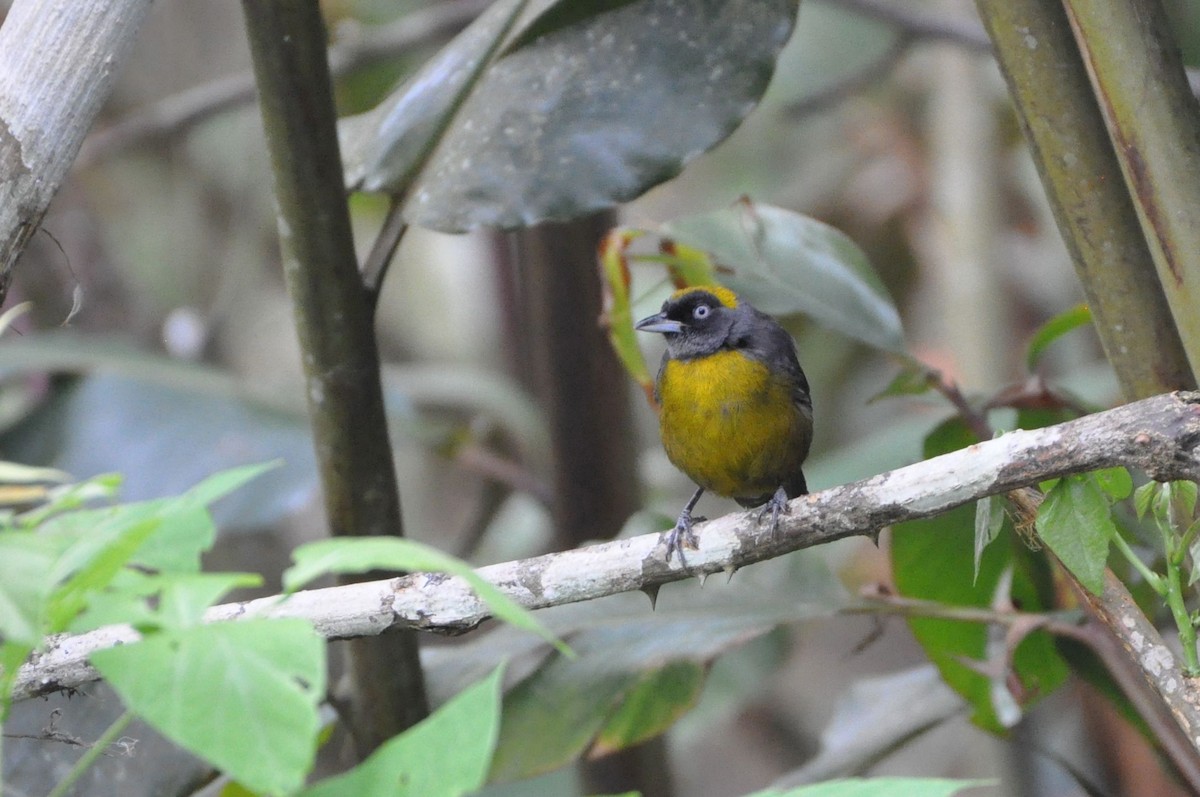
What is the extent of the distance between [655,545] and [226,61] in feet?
17.0

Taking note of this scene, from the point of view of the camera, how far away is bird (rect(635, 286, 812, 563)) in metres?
2.48

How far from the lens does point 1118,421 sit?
4.03ft

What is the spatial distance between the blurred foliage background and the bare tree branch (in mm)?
816

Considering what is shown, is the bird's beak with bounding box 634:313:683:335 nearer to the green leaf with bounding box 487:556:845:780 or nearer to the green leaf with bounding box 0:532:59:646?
the green leaf with bounding box 487:556:845:780

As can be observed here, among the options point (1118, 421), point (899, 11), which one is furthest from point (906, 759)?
point (1118, 421)

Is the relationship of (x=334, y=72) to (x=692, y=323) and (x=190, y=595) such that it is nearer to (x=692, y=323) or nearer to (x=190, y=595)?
(x=692, y=323)

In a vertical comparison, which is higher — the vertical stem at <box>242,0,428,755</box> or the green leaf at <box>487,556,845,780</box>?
the vertical stem at <box>242,0,428,755</box>

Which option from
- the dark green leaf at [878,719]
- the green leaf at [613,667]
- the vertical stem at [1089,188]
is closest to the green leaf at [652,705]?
the green leaf at [613,667]

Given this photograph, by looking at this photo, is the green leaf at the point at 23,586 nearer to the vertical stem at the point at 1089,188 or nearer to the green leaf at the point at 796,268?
the vertical stem at the point at 1089,188

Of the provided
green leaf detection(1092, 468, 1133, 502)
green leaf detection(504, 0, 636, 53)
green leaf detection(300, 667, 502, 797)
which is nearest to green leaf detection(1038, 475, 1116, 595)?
green leaf detection(1092, 468, 1133, 502)

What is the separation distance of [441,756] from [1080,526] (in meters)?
0.80

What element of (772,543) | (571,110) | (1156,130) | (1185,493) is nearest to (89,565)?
(772,543)

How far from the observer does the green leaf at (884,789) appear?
840mm

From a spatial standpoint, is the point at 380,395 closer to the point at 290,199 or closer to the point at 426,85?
the point at 290,199
